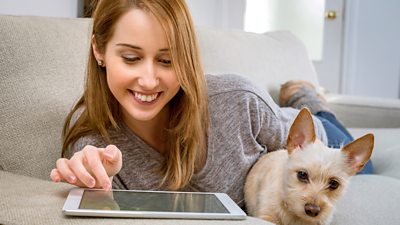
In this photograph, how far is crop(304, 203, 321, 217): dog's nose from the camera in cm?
107

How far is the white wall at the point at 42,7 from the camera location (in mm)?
1950

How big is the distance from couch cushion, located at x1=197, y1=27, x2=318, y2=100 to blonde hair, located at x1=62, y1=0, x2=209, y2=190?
0.54 meters

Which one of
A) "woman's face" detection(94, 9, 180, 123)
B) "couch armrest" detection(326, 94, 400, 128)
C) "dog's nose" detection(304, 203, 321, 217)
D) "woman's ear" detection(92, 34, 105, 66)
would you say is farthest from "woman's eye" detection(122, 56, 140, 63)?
"couch armrest" detection(326, 94, 400, 128)

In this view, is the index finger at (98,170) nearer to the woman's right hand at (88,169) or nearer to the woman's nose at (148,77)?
the woman's right hand at (88,169)

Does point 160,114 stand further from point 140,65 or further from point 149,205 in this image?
point 149,205

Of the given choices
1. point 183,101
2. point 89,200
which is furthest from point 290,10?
point 89,200

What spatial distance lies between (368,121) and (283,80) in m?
0.50

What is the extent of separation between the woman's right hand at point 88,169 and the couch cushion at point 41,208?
0.03 m

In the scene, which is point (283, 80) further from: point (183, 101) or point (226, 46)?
point (183, 101)

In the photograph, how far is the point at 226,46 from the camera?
2.02 m

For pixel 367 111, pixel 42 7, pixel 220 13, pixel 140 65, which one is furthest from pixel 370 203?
pixel 220 13

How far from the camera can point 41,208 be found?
0.88 metres

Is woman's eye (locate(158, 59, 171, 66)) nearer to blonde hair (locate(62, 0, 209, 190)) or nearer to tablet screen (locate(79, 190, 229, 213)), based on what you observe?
blonde hair (locate(62, 0, 209, 190))

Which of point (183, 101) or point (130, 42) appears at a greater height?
point (130, 42)
